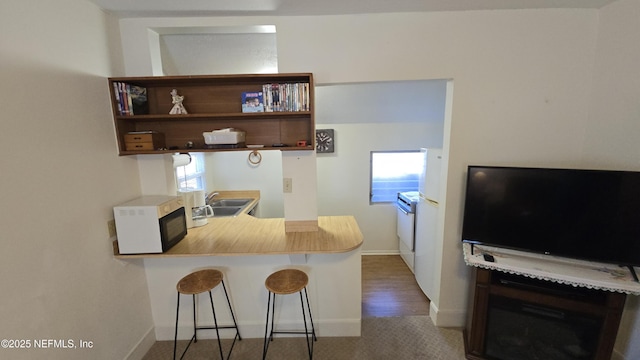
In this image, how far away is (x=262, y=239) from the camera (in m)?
2.00

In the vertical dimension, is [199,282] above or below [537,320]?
above

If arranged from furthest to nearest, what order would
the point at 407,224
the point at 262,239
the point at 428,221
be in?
the point at 407,224
the point at 428,221
the point at 262,239

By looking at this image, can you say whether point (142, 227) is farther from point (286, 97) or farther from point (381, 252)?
point (381, 252)

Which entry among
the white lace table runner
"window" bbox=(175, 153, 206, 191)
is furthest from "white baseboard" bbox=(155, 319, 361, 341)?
"window" bbox=(175, 153, 206, 191)

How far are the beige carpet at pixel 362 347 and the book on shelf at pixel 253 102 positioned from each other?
1.99 meters

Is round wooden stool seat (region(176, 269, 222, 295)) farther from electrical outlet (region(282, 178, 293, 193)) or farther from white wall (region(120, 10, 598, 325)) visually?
white wall (region(120, 10, 598, 325))

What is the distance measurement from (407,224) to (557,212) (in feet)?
5.65

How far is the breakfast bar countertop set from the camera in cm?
179

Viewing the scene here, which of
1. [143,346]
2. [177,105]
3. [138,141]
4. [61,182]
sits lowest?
[143,346]

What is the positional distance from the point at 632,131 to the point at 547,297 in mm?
1263

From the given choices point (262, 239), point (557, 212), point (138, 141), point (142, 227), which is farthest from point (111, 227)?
point (557, 212)

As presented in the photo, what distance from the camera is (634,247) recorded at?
1499mm

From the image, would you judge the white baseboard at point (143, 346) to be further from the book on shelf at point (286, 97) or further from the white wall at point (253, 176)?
the book on shelf at point (286, 97)

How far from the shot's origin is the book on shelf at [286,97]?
183 cm
